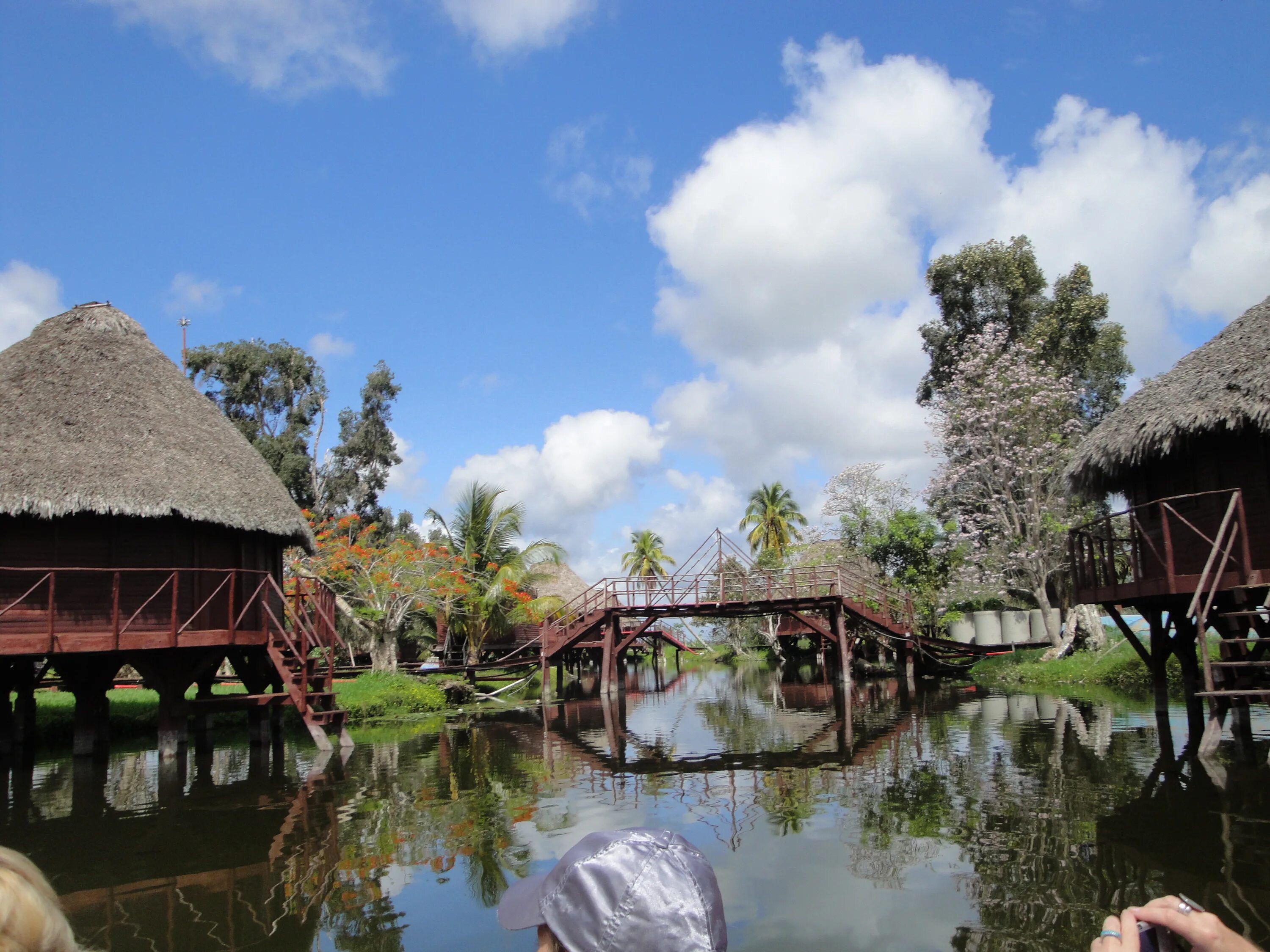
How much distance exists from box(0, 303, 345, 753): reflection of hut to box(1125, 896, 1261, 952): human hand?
1379cm

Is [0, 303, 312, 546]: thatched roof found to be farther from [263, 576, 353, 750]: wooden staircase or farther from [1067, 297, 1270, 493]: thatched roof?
[1067, 297, 1270, 493]: thatched roof

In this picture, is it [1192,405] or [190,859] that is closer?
[190,859]

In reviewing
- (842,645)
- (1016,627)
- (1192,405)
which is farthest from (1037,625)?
(1192,405)

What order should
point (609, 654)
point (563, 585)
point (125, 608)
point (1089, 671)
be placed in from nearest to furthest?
point (125, 608) < point (1089, 671) < point (609, 654) < point (563, 585)

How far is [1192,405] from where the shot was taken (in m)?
12.3

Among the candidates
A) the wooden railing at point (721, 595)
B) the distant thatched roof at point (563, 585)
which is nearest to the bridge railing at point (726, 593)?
the wooden railing at point (721, 595)

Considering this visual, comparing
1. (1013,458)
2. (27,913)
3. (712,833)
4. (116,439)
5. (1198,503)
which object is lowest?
(712,833)

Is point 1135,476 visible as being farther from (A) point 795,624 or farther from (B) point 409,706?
(A) point 795,624

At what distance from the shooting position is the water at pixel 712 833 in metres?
6.55

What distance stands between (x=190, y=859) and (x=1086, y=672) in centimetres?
2145

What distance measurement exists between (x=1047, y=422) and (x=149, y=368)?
75.9ft

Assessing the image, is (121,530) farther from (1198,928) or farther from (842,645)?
(842,645)

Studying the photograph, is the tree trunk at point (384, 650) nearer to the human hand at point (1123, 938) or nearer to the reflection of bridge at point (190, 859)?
the reflection of bridge at point (190, 859)

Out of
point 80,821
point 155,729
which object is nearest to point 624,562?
point 155,729
